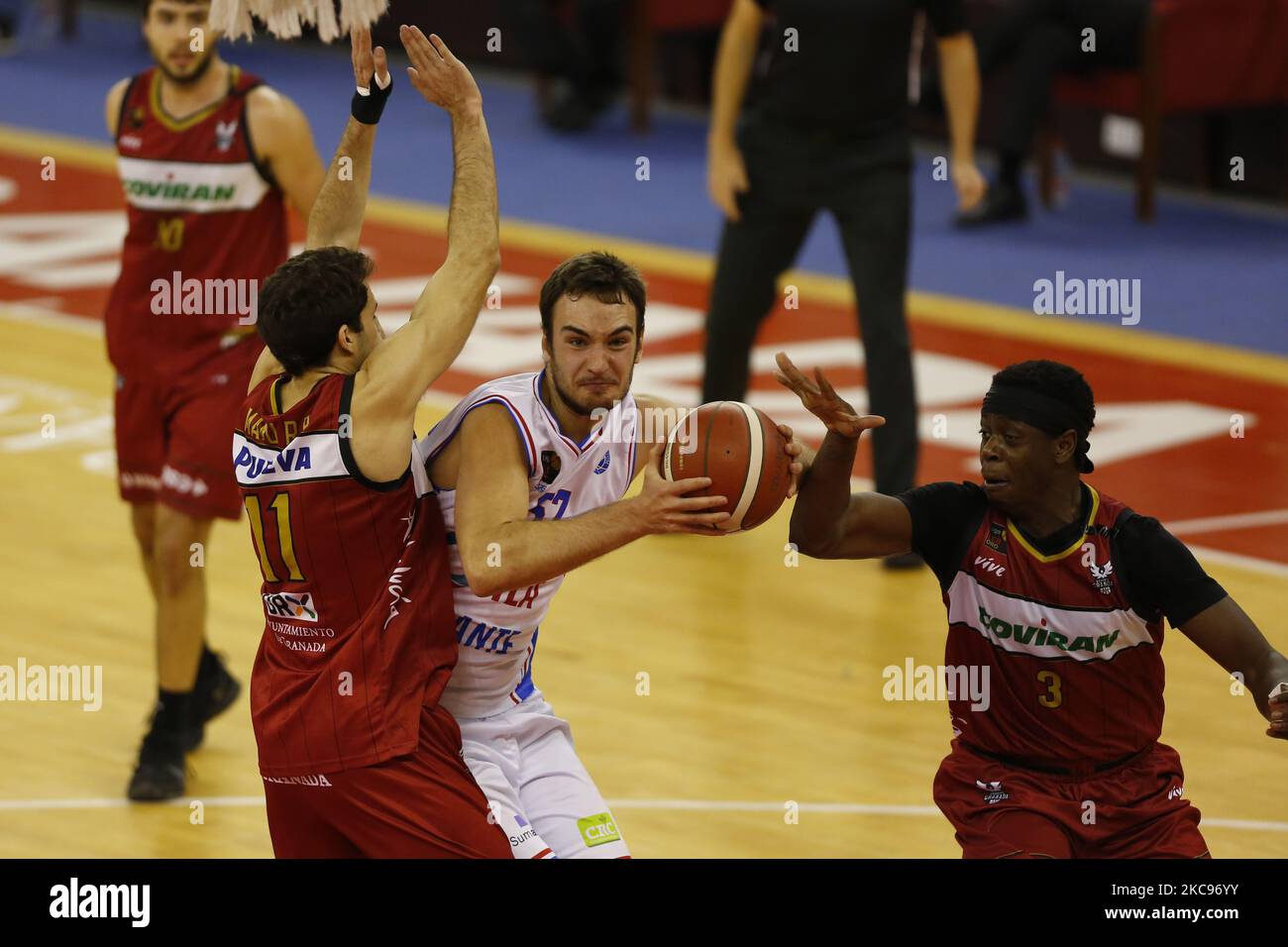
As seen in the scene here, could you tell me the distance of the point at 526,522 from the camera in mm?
4617

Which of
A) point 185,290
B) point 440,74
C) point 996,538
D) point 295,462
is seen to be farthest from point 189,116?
point 996,538

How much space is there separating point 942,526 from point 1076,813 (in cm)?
Answer: 72

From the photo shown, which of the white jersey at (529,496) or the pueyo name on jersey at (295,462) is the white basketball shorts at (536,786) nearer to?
the white jersey at (529,496)

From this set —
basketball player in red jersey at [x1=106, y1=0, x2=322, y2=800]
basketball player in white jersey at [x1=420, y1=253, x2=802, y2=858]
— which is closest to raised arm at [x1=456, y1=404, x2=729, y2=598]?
basketball player in white jersey at [x1=420, y1=253, x2=802, y2=858]

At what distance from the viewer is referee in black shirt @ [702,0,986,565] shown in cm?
893

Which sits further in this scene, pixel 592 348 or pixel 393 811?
pixel 592 348

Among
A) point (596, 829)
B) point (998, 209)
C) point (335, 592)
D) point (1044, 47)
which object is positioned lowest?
point (596, 829)

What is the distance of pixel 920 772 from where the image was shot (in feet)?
23.1

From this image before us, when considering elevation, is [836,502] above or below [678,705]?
above

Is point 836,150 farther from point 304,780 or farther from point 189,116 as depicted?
point 304,780

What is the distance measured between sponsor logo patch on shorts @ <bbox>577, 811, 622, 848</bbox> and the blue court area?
780 centimetres

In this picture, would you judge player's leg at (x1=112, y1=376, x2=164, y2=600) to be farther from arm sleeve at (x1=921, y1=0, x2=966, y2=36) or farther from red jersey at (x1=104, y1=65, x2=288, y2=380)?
arm sleeve at (x1=921, y1=0, x2=966, y2=36)

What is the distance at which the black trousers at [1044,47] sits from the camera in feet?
45.4
